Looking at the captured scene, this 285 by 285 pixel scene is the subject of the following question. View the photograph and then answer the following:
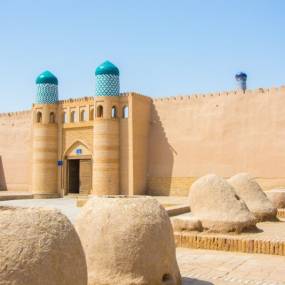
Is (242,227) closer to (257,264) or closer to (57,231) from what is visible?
(257,264)

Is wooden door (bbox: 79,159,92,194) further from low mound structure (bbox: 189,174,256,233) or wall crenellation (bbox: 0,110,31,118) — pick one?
low mound structure (bbox: 189,174,256,233)

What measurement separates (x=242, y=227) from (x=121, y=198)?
4334 mm

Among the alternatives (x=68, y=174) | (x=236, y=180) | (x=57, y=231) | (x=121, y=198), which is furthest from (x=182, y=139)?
(x=57, y=231)

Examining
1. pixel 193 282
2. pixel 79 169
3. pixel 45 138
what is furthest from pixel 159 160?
pixel 193 282

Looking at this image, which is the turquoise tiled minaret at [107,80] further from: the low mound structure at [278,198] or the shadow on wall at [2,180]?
the low mound structure at [278,198]

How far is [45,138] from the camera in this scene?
72.8 ft

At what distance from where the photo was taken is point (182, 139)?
765 inches

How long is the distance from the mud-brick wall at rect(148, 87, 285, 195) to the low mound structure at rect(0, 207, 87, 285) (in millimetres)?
15121

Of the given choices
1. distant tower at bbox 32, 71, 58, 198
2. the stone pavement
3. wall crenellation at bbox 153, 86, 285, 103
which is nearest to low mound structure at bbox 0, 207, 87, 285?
the stone pavement

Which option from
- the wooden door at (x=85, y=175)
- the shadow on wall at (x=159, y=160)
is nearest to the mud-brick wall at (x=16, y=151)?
the wooden door at (x=85, y=175)

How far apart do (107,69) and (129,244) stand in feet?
52.9

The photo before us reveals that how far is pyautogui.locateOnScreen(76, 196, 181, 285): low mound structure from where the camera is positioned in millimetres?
4305

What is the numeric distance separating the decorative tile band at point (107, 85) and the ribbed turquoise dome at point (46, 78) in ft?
11.2

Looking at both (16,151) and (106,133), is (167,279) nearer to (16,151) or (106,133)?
(106,133)
